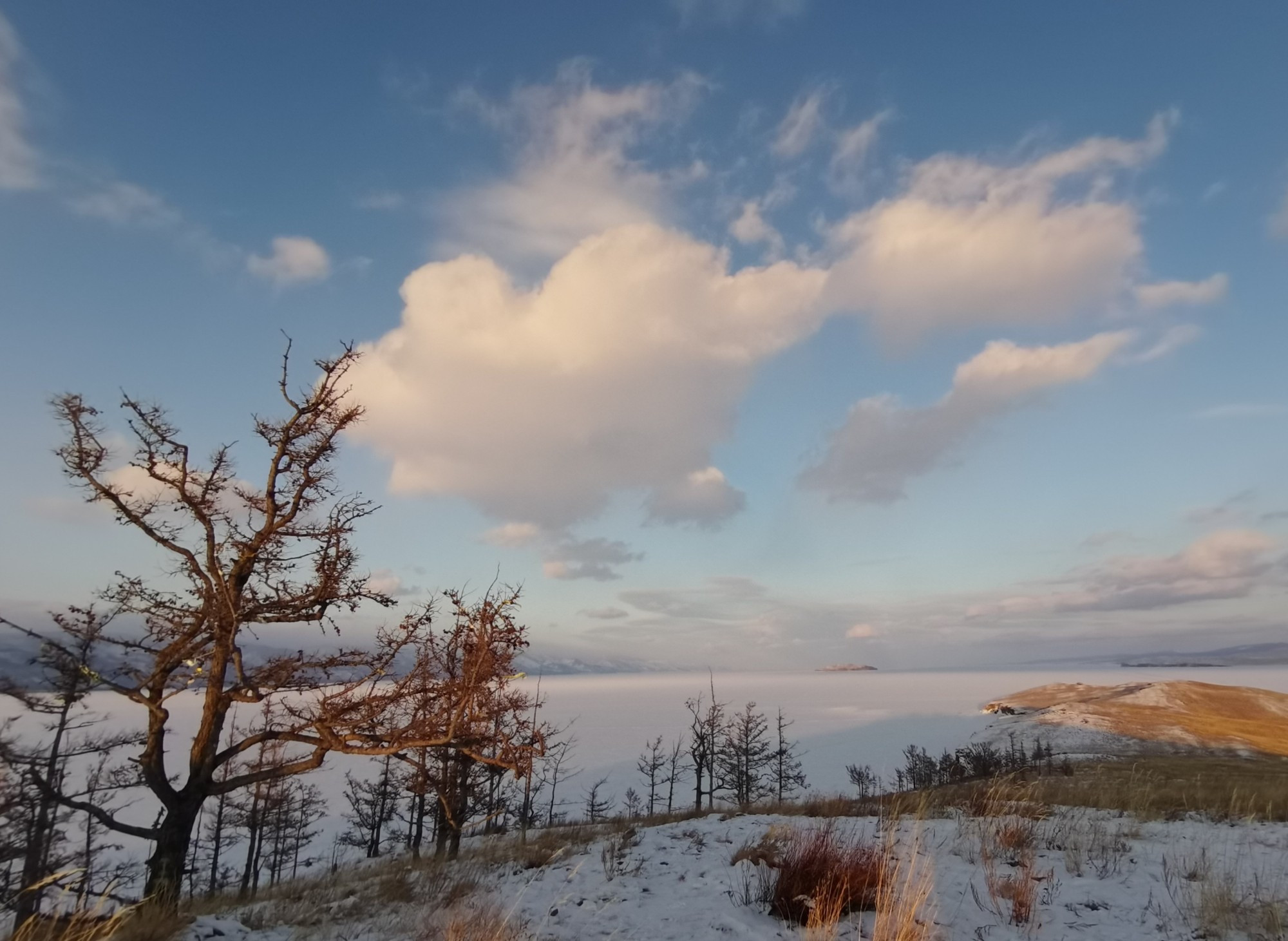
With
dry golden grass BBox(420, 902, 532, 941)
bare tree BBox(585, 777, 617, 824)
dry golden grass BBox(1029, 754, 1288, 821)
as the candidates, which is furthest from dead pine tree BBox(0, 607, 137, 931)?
bare tree BBox(585, 777, 617, 824)

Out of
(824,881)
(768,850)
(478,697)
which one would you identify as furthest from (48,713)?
(824,881)

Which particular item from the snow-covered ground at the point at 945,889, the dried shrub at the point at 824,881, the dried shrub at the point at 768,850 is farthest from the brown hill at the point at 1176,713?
the dried shrub at the point at 824,881

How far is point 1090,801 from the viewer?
435 inches

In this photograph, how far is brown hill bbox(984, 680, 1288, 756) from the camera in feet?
292

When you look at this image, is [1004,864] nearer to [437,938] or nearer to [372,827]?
[437,938]

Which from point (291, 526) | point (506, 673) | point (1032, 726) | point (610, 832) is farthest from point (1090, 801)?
point (1032, 726)

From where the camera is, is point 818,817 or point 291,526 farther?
point 818,817

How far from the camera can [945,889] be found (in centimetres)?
633

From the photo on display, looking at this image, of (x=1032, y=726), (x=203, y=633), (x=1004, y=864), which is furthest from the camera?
(x=1032, y=726)

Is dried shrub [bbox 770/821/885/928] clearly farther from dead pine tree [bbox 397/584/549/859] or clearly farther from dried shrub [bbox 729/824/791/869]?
dead pine tree [bbox 397/584/549/859]

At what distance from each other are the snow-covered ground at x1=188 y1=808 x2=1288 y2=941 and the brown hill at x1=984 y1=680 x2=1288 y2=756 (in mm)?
106691

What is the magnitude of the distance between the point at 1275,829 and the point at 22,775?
55.1ft

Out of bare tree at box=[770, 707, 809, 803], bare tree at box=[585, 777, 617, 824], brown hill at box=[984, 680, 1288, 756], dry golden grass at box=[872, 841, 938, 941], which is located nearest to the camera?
dry golden grass at box=[872, 841, 938, 941]

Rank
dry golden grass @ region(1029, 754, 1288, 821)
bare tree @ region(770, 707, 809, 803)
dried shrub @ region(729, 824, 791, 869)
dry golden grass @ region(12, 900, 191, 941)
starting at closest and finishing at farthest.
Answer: dry golden grass @ region(12, 900, 191, 941) → dried shrub @ region(729, 824, 791, 869) → dry golden grass @ region(1029, 754, 1288, 821) → bare tree @ region(770, 707, 809, 803)
